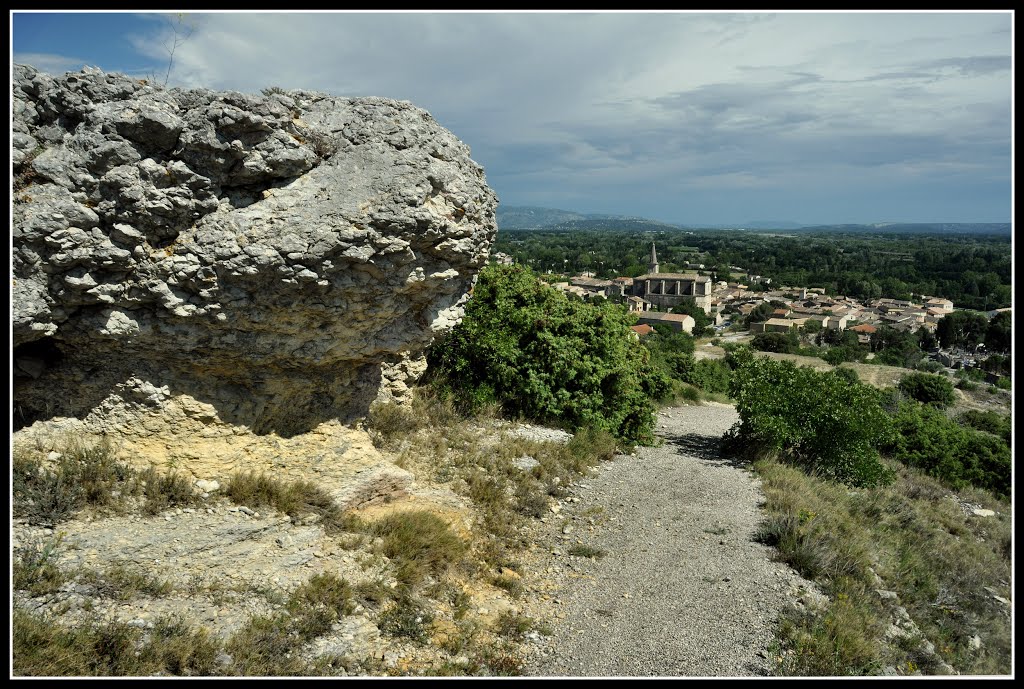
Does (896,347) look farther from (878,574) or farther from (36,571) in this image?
(36,571)

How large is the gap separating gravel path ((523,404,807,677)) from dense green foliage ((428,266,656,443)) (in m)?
1.40

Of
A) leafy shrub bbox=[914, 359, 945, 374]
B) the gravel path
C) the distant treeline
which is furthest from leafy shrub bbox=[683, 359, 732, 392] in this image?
leafy shrub bbox=[914, 359, 945, 374]

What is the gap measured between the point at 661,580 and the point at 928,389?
120 feet

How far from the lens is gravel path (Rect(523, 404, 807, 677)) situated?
539cm

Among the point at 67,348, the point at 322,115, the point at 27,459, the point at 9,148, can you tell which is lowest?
the point at 27,459

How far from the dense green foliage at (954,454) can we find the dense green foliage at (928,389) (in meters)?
19.7

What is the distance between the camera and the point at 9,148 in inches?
200

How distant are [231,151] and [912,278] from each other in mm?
111333

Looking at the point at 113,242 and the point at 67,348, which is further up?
the point at 113,242

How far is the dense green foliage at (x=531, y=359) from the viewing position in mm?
10508

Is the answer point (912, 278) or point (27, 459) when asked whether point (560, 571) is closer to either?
point (27, 459)

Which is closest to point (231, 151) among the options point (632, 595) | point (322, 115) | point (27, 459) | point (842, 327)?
point (322, 115)

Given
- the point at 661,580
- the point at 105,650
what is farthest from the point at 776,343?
the point at 105,650

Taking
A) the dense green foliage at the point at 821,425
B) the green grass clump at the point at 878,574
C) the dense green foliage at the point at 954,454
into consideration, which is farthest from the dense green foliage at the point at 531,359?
the dense green foliage at the point at 954,454
